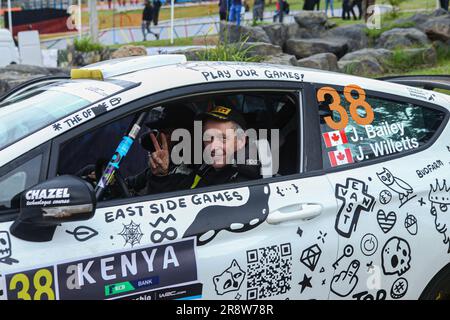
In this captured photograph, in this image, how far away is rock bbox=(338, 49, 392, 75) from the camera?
1355 centimetres

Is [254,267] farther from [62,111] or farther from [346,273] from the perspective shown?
[62,111]

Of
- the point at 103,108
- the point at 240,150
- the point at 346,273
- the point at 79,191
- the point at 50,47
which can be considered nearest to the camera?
the point at 79,191

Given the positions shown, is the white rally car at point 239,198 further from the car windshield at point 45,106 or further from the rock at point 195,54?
the rock at point 195,54

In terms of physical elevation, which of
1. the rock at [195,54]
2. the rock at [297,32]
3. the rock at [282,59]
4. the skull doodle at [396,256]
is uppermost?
the skull doodle at [396,256]

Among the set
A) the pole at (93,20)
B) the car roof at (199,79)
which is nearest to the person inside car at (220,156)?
the car roof at (199,79)

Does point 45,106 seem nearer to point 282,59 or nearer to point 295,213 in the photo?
point 295,213

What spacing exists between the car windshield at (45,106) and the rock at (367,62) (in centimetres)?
1051

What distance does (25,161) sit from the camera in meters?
2.65

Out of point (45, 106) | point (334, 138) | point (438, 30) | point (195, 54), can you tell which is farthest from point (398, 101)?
point (438, 30)

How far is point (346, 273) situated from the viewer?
3.08 meters

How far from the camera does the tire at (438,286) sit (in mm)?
3311

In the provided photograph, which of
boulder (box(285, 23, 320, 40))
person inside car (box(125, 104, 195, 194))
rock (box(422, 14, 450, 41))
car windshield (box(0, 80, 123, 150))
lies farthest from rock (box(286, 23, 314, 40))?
car windshield (box(0, 80, 123, 150))

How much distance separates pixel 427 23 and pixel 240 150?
50.7 feet

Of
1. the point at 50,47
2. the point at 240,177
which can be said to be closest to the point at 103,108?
the point at 240,177
